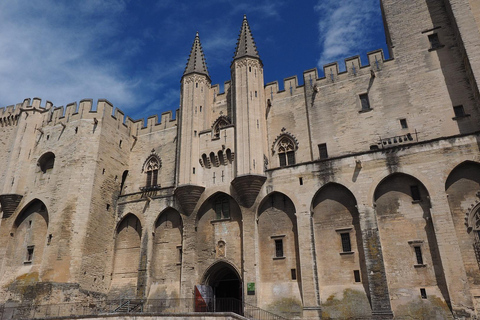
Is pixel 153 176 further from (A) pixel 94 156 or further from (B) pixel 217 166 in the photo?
(B) pixel 217 166

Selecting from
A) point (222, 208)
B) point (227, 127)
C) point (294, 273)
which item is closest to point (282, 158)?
point (227, 127)

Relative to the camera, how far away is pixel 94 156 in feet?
81.5

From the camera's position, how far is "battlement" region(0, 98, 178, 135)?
1047 inches

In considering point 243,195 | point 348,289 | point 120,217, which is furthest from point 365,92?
point 120,217

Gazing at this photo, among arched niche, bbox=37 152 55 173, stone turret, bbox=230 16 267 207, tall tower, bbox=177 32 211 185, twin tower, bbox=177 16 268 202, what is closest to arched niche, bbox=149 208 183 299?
twin tower, bbox=177 16 268 202

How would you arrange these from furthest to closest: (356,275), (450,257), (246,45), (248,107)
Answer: (246,45), (248,107), (356,275), (450,257)

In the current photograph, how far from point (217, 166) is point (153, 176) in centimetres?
625

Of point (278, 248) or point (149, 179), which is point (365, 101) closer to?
point (278, 248)

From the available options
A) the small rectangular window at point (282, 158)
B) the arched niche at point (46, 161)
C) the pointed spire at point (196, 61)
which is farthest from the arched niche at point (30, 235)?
the small rectangular window at point (282, 158)

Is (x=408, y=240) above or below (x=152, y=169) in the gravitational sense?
below

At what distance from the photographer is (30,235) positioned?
24531 millimetres

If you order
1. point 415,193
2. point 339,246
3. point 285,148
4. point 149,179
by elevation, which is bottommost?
point 339,246

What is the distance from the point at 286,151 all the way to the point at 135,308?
12.6 m

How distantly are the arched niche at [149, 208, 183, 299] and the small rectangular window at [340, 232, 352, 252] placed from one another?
931cm
